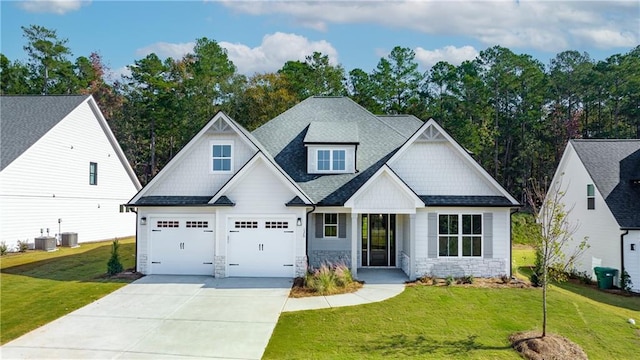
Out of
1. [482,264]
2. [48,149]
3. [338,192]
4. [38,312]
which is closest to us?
[38,312]

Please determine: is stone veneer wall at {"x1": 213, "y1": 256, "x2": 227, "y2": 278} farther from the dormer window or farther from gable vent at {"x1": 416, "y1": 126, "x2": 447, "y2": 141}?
gable vent at {"x1": 416, "y1": 126, "x2": 447, "y2": 141}

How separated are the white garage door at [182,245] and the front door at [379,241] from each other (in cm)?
640

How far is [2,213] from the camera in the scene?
67.4ft

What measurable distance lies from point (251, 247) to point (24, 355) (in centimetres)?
797

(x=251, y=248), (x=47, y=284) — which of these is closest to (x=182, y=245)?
(x=251, y=248)

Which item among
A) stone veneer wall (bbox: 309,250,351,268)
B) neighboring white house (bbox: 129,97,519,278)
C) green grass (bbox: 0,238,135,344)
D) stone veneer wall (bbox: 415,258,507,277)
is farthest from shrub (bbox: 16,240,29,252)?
stone veneer wall (bbox: 415,258,507,277)

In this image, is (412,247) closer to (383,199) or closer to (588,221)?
(383,199)

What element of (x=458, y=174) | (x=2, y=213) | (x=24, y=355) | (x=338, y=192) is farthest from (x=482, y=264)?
(x=2, y=213)

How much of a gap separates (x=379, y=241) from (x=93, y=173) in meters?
19.5

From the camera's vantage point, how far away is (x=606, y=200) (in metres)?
17.7

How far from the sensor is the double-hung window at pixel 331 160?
1802 cm

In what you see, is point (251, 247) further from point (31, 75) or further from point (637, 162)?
point (31, 75)

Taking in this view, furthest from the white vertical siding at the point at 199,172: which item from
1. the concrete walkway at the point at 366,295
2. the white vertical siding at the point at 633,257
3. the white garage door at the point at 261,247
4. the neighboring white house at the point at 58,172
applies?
the white vertical siding at the point at 633,257

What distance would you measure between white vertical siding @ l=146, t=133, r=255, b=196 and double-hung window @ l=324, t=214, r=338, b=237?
3.99m
